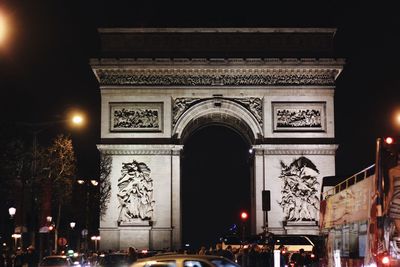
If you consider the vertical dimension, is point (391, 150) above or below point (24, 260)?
above

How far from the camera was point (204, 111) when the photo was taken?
55250 mm

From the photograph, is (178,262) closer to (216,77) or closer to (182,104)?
(182,104)

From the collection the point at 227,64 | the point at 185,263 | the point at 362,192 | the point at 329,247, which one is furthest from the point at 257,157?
the point at 185,263

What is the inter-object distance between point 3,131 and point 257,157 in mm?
23368

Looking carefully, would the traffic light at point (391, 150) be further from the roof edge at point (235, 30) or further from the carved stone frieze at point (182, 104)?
the roof edge at point (235, 30)

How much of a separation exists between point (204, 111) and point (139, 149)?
4804mm

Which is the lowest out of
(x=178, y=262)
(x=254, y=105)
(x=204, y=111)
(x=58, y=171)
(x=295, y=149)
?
(x=178, y=262)

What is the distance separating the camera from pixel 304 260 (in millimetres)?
30828

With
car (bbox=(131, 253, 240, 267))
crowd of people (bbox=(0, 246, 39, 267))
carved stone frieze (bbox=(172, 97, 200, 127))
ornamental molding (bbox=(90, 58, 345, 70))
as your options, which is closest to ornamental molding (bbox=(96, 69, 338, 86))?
ornamental molding (bbox=(90, 58, 345, 70))

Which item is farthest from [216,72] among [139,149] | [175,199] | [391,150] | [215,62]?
[391,150]

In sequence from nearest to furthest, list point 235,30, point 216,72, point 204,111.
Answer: point 216,72 → point 235,30 → point 204,111

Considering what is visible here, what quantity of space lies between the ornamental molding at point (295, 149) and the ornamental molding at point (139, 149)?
5318mm

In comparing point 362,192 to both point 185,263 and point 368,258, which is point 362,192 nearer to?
point 368,258

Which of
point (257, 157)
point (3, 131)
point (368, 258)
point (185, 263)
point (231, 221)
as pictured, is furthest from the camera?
point (231, 221)
